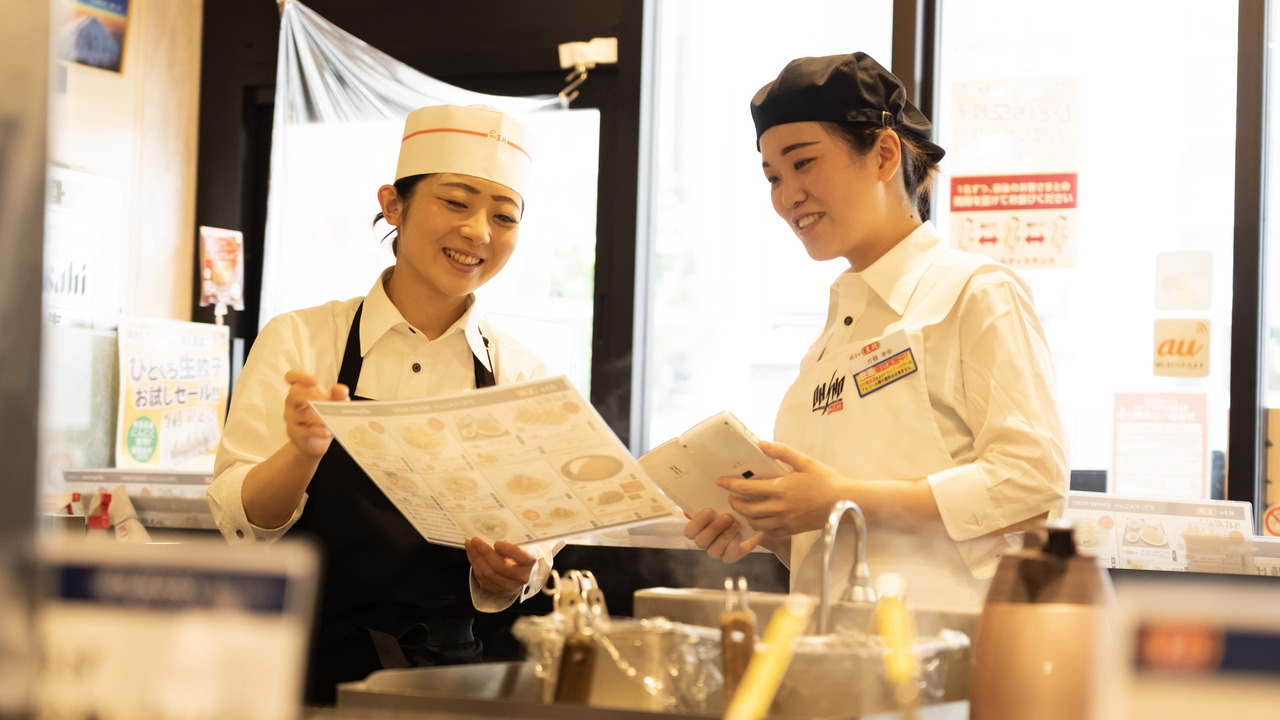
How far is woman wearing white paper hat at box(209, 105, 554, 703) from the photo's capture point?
5.03ft

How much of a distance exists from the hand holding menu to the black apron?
0.36 m

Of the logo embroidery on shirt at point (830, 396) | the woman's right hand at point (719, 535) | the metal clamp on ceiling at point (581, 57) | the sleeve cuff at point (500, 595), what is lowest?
the sleeve cuff at point (500, 595)

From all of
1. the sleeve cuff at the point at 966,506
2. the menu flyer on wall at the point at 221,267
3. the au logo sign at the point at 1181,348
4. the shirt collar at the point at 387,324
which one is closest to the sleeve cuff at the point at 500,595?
the shirt collar at the point at 387,324

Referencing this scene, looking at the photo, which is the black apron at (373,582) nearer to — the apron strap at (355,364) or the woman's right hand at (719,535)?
the apron strap at (355,364)

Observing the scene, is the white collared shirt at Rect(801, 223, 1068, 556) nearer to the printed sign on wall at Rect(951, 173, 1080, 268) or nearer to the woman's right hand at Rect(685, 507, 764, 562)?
the woman's right hand at Rect(685, 507, 764, 562)

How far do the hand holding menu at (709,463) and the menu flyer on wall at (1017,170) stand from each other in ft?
6.00

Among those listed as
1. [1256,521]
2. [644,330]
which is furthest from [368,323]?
[1256,521]

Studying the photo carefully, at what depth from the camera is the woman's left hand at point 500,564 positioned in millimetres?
1520

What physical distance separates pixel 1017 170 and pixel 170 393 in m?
2.66

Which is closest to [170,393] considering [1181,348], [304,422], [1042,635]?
[304,422]

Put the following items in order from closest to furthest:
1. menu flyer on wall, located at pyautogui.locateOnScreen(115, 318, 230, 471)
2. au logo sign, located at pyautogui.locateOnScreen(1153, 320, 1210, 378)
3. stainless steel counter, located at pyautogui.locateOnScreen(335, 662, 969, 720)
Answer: stainless steel counter, located at pyautogui.locateOnScreen(335, 662, 969, 720)
au logo sign, located at pyautogui.locateOnScreen(1153, 320, 1210, 378)
menu flyer on wall, located at pyautogui.locateOnScreen(115, 318, 230, 471)

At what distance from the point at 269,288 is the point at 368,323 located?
1827 mm

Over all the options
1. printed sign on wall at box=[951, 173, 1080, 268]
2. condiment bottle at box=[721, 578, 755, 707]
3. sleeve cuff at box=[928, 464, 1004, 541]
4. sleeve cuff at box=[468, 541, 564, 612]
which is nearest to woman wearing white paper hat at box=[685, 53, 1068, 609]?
sleeve cuff at box=[928, 464, 1004, 541]

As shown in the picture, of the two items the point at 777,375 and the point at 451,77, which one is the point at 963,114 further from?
the point at 451,77
